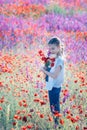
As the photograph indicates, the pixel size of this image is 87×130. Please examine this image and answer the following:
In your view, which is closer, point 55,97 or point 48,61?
point 48,61

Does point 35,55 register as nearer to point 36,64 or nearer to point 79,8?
point 36,64

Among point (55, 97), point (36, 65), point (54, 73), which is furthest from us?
point (36, 65)

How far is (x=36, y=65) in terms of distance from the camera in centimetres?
578

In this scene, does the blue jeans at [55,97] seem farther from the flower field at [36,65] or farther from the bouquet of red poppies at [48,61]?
the bouquet of red poppies at [48,61]

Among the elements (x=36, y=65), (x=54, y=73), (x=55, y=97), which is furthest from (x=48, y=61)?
(x=36, y=65)

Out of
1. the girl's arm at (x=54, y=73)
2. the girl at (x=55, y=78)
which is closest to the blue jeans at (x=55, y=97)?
the girl at (x=55, y=78)

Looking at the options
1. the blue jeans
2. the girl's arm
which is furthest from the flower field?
the girl's arm

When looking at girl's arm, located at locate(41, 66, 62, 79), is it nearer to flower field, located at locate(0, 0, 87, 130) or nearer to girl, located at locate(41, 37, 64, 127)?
girl, located at locate(41, 37, 64, 127)

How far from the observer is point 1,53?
6.27 m

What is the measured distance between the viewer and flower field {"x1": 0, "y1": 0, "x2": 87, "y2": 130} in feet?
13.1

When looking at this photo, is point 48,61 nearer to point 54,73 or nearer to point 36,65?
point 54,73

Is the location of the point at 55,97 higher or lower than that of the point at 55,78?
lower

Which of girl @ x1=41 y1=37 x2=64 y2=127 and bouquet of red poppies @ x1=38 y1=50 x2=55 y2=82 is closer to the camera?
bouquet of red poppies @ x1=38 y1=50 x2=55 y2=82

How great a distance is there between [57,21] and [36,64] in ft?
12.5
